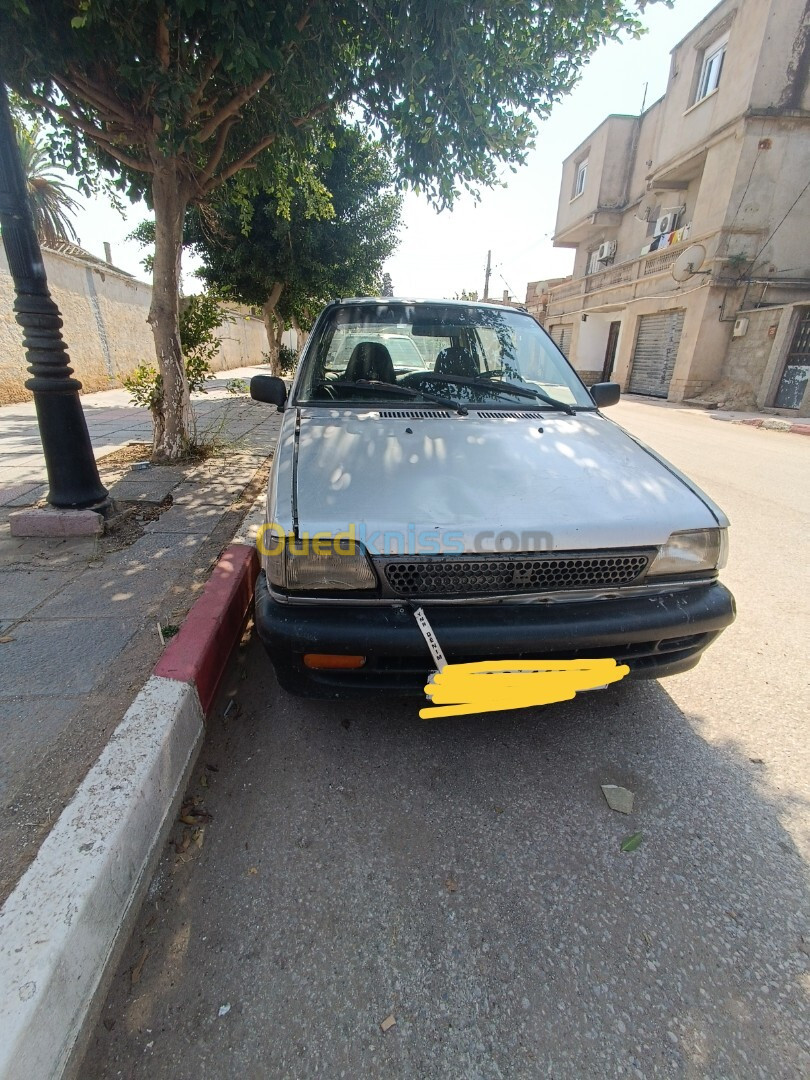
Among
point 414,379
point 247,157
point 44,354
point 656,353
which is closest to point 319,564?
point 414,379

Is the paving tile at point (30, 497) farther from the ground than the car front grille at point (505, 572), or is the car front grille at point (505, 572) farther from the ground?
the car front grille at point (505, 572)

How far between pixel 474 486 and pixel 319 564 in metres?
0.67

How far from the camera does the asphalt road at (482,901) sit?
1191 mm

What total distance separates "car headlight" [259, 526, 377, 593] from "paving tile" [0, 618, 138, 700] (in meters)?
1.11

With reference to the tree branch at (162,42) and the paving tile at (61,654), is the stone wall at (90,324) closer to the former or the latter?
the tree branch at (162,42)

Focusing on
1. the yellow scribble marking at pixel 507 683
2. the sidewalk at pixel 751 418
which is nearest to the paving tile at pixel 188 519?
the yellow scribble marking at pixel 507 683

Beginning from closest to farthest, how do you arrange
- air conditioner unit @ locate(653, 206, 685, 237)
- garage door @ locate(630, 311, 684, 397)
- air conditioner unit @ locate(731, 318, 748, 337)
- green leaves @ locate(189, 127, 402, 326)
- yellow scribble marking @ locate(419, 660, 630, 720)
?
yellow scribble marking @ locate(419, 660, 630, 720) < green leaves @ locate(189, 127, 402, 326) < air conditioner unit @ locate(731, 318, 748, 337) < garage door @ locate(630, 311, 684, 397) < air conditioner unit @ locate(653, 206, 685, 237)

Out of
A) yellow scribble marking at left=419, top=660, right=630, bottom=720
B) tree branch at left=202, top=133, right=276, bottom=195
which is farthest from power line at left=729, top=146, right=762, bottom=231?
yellow scribble marking at left=419, top=660, right=630, bottom=720

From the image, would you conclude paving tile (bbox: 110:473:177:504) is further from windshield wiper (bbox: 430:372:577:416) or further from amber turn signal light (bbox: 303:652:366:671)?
amber turn signal light (bbox: 303:652:366:671)

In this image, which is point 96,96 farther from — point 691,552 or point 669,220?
point 669,220

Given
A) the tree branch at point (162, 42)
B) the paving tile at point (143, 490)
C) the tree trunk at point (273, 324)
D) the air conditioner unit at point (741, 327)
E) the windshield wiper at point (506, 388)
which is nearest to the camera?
the windshield wiper at point (506, 388)

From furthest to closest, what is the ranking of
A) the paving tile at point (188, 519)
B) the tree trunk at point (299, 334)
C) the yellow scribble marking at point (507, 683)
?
the tree trunk at point (299, 334) < the paving tile at point (188, 519) < the yellow scribble marking at point (507, 683)

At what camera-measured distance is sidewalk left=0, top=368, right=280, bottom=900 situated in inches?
66.6

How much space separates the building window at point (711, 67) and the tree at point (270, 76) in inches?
645
